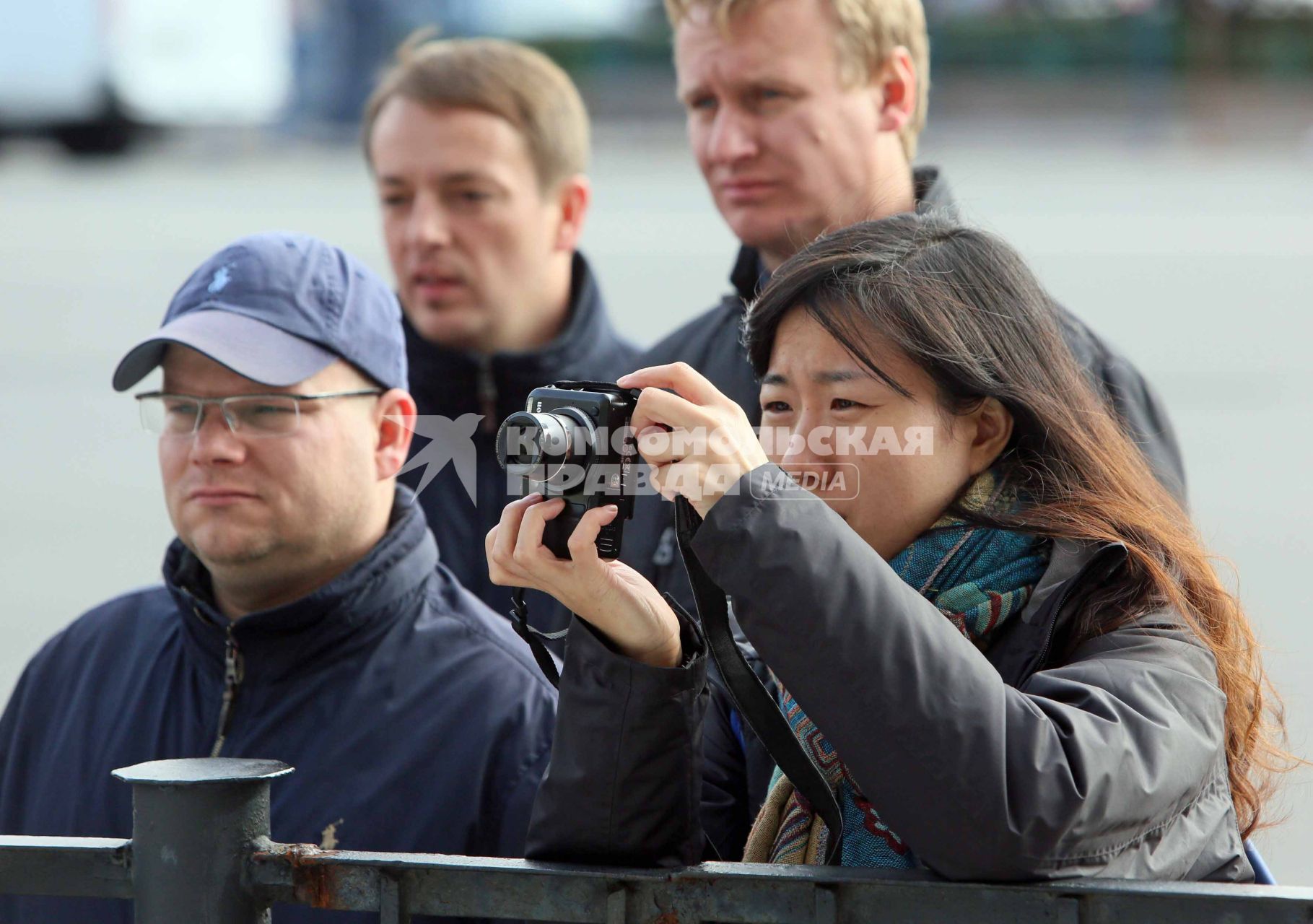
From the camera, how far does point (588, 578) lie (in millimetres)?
1601

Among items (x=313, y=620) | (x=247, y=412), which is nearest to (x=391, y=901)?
(x=313, y=620)

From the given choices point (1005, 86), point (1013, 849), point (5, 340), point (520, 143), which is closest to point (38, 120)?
point (5, 340)

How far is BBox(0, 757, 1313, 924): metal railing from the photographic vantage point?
1.39 metres

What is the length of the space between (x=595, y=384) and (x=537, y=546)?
177 mm

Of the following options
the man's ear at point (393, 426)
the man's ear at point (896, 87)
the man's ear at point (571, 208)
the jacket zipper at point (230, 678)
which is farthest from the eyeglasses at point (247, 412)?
the man's ear at point (571, 208)

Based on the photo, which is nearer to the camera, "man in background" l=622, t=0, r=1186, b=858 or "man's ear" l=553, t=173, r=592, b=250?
"man in background" l=622, t=0, r=1186, b=858

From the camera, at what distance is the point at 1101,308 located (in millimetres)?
10336

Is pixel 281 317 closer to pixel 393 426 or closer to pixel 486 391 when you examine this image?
pixel 393 426

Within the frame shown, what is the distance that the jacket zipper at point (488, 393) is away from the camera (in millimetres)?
3328

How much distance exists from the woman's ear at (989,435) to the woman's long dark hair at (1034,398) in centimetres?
1

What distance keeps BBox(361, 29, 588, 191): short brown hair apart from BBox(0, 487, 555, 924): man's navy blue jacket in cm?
144

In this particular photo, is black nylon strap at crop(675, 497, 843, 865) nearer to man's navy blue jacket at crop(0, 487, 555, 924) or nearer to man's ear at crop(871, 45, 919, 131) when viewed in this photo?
man's navy blue jacket at crop(0, 487, 555, 924)

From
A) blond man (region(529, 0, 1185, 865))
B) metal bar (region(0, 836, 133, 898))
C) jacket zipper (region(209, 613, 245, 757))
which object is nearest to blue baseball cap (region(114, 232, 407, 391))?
jacket zipper (region(209, 613, 245, 757))

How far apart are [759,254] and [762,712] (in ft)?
5.00
